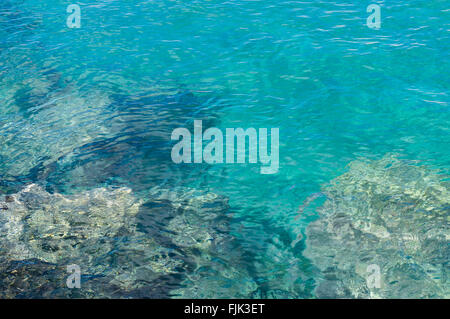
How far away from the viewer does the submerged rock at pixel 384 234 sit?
7879mm

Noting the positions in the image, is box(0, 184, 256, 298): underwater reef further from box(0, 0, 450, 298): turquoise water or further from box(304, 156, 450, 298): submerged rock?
box(304, 156, 450, 298): submerged rock

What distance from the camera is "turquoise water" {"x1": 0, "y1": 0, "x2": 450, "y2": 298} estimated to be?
412 inches

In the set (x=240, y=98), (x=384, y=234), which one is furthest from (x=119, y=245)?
(x=240, y=98)

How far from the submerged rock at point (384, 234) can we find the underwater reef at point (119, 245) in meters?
1.87

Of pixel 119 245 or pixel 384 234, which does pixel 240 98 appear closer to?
pixel 384 234

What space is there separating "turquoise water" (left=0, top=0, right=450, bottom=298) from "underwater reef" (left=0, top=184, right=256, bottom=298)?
389 mm

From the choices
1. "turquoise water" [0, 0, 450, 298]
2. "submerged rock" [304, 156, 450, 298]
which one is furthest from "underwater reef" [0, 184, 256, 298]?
"submerged rock" [304, 156, 450, 298]

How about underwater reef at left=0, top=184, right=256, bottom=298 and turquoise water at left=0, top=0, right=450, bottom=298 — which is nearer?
underwater reef at left=0, top=184, right=256, bottom=298

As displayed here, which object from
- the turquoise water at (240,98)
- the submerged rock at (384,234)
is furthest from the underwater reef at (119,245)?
the submerged rock at (384,234)

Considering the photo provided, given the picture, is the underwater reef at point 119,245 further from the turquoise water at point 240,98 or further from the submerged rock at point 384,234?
the submerged rock at point 384,234

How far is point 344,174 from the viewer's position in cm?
1059

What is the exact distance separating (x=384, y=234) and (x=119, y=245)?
5.74 m
